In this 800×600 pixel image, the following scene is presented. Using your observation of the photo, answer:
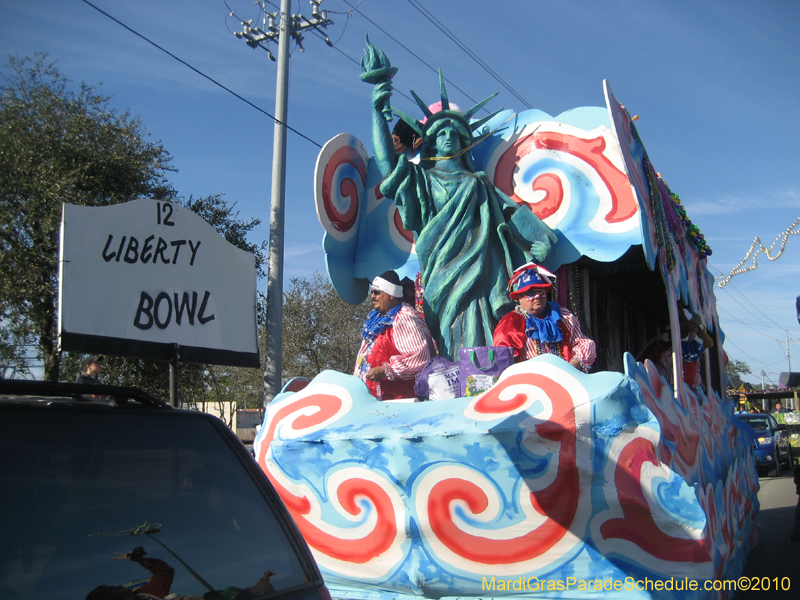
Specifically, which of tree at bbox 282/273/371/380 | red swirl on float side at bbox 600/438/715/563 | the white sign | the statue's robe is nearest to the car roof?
the white sign

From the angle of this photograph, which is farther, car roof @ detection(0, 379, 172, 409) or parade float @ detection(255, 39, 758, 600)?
parade float @ detection(255, 39, 758, 600)

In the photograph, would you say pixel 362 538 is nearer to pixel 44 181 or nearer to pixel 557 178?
pixel 557 178

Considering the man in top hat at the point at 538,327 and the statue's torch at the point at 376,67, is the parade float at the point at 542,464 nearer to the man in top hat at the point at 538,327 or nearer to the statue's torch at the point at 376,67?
the statue's torch at the point at 376,67

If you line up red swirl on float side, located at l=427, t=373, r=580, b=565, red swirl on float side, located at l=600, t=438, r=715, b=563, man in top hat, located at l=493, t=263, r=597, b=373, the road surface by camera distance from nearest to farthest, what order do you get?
red swirl on float side, located at l=600, t=438, r=715, b=563, red swirl on float side, located at l=427, t=373, r=580, b=565, man in top hat, located at l=493, t=263, r=597, b=373, the road surface

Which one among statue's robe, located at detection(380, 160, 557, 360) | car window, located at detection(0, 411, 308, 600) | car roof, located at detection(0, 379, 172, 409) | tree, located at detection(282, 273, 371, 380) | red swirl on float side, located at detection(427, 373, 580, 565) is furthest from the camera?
tree, located at detection(282, 273, 371, 380)

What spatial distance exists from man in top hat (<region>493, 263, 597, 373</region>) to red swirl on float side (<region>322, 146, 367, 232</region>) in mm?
1555

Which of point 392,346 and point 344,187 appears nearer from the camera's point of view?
point 392,346

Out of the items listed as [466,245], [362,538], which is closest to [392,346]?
[466,245]

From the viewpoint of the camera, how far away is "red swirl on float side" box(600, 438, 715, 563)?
3.03 m

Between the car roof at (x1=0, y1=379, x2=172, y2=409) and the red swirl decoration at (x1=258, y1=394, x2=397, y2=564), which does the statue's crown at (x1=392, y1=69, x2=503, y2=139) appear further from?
the car roof at (x1=0, y1=379, x2=172, y2=409)

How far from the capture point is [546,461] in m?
3.16

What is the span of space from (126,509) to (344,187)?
388 centimetres

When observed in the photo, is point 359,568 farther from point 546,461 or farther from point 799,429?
point 799,429

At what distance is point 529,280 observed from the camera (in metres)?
4.35
